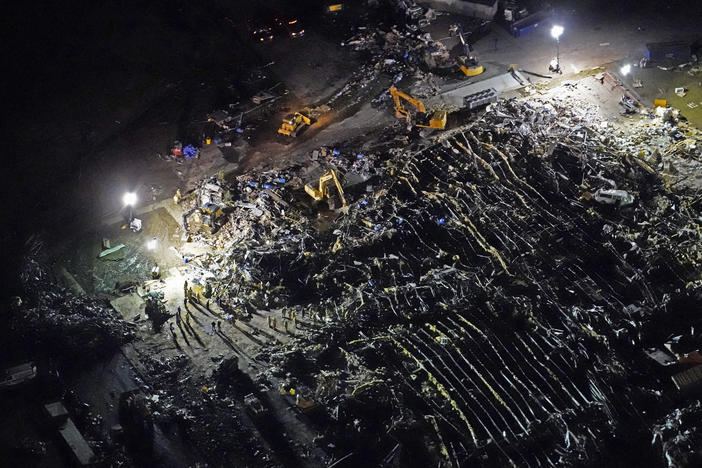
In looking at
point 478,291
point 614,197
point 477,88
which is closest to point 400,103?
point 477,88

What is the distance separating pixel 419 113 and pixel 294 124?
358 centimetres

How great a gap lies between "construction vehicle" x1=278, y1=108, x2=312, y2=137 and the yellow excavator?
2.59 meters

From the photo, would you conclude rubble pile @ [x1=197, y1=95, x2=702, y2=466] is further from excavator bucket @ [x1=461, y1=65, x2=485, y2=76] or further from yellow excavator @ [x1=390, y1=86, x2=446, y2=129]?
excavator bucket @ [x1=461, y1=65, x2=485, y2=76]

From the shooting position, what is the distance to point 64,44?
805 inches

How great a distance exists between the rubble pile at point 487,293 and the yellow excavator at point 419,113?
94cm

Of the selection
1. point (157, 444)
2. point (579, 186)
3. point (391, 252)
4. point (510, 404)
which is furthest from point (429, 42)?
point (157, 444)

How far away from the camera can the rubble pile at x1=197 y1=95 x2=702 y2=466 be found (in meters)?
9.69

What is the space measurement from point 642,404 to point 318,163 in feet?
31.1

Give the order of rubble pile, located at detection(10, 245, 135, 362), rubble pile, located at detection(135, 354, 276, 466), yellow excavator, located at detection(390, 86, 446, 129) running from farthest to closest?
yellow excavator, located at detection(390, 86, 446, 129), rubble pile, located at detection(10, 245, 135, 362), rubble pile, located at detection(135, 354, 276, 466)

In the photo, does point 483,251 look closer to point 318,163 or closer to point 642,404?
point 642,404

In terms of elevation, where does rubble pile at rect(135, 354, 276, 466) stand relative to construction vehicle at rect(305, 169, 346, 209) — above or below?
below

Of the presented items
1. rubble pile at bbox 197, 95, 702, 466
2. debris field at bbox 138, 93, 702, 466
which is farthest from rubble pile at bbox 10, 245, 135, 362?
rubble pile at bbox 197, 95, 702, 466

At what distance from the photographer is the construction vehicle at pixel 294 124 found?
16328 mm

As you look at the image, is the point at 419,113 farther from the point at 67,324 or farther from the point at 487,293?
the point at 67,324
